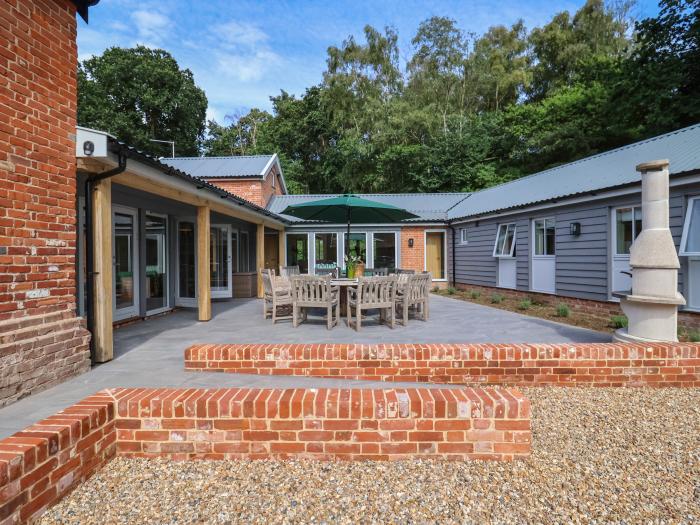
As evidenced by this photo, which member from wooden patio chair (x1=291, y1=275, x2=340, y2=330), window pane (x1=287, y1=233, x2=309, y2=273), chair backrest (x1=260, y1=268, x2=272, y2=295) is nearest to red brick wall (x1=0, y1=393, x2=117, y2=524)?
wooden patio chair (x1=291, y1=275, x2=340, y2=330)

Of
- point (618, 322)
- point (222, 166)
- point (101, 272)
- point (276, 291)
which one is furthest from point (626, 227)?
point (222, 166)

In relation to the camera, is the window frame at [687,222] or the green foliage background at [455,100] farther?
the green foliage background at [455,100]

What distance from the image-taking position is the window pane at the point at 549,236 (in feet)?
28.9

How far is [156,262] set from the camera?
7.76 metres

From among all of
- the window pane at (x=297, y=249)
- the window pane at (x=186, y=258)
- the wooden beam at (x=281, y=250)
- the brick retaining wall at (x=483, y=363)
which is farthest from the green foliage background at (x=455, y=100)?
the brick retaining wall at (x=483, y=363)

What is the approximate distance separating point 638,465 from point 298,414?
2019 millimetres

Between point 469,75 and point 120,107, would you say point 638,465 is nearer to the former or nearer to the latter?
point 469,75

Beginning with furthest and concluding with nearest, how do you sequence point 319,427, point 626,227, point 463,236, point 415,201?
point 415,201 < point 463,236 < point 626,227 < point 319,427

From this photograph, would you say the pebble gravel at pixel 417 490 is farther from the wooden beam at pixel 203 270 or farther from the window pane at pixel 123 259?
the window pane at pixel 123 259

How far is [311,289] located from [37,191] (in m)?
3.45

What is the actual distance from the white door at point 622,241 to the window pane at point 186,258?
8.67m

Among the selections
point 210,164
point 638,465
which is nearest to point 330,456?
point 638,465

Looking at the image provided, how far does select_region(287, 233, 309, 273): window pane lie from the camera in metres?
14.6

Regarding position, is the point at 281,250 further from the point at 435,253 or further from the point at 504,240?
the point at 504,240
